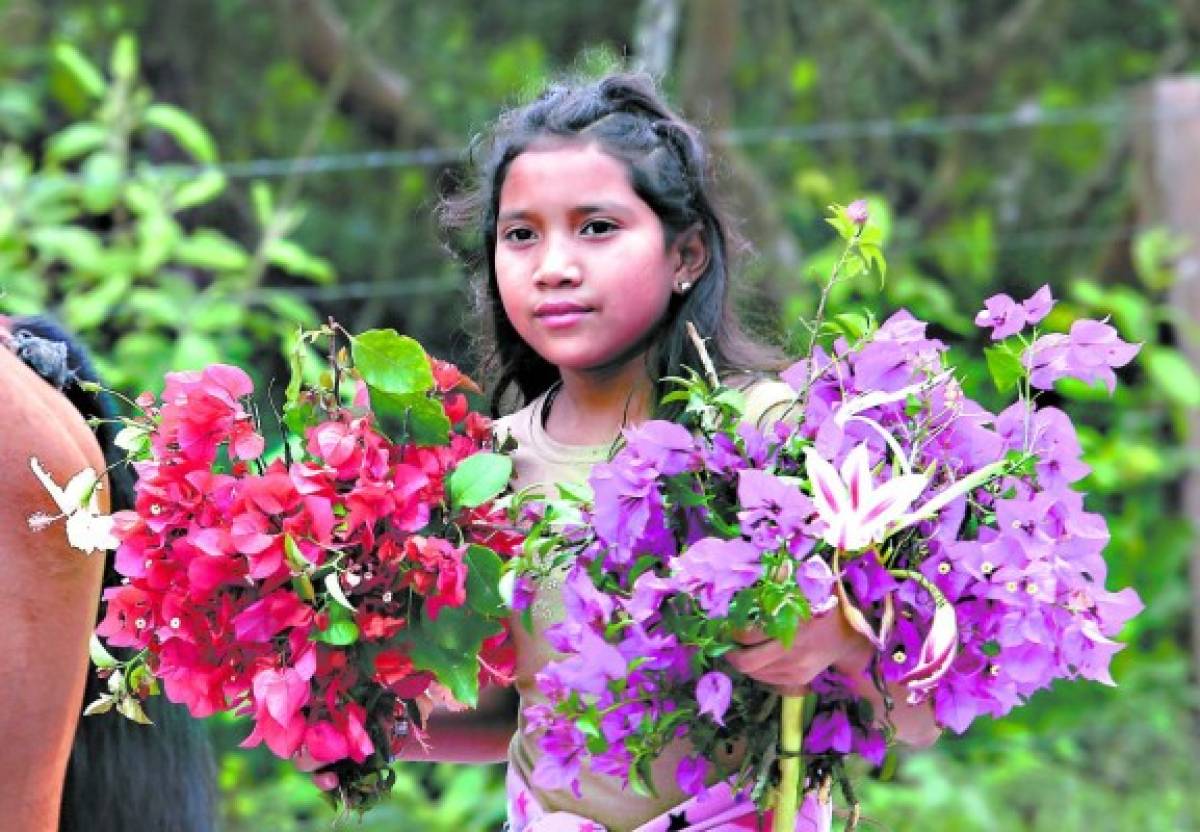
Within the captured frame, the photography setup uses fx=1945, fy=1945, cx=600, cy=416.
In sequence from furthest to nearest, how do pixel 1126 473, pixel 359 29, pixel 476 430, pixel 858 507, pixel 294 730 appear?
1. pixel 359 29
2. pixel 1126 473
3. pixel 476 430
4. pixel 294 730
5. pixel 858 507

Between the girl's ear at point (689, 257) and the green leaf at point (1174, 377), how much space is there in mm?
3494

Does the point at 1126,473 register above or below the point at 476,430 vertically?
above

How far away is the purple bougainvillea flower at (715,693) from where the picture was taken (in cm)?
170

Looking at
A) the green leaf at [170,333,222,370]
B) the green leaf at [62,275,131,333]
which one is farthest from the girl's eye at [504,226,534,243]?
the green leaf at [62,275,131,333]

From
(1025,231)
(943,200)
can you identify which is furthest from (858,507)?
(1025,231)

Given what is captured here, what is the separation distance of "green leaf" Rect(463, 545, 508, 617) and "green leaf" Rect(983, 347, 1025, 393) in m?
0.52

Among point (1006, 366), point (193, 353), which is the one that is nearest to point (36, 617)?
point (1006, 366)

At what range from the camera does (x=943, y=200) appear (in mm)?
7184

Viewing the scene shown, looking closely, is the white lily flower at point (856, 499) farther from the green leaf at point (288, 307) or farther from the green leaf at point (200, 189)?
the green leaf at point (200, 189)

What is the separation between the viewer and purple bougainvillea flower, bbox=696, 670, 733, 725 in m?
1.70

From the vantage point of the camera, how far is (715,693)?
67.1 inches

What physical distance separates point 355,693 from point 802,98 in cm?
599

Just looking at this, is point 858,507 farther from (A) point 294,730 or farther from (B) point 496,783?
(B) point 496,783

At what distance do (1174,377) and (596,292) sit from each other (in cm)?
369
